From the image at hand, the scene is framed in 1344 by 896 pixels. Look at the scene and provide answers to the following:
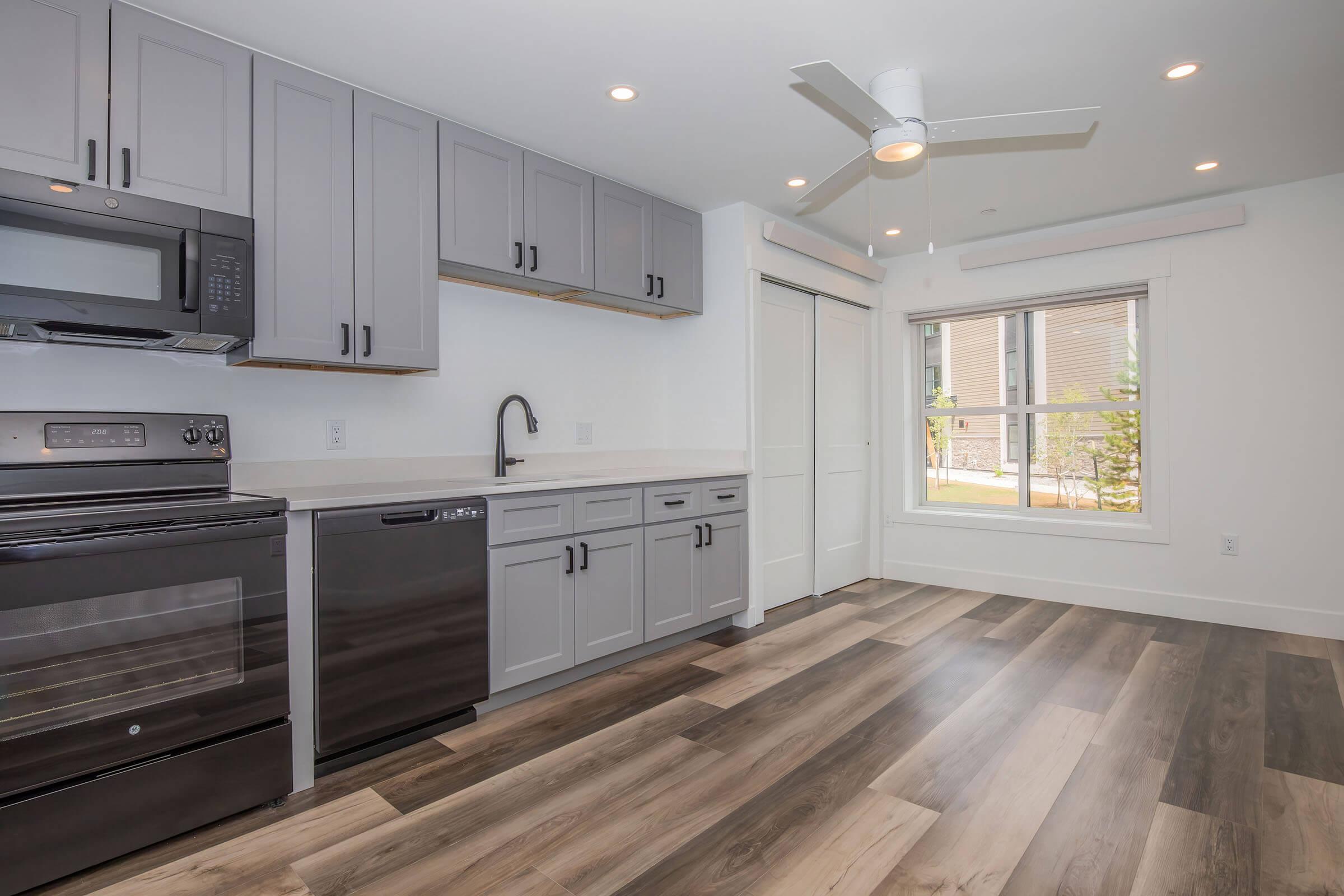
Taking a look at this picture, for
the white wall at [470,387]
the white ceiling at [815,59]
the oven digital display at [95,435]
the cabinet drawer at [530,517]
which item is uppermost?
the white ceiling at [815,59]

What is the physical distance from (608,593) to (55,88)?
8.11ft

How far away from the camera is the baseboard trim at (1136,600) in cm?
366

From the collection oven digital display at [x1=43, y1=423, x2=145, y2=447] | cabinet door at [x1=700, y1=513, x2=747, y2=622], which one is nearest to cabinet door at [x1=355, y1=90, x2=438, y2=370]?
oven digital display at [x1=43, y1=423, x2=145, y2=447]

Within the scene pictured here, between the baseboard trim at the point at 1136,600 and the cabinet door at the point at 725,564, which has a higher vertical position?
the cabinet door at the point at 725,564

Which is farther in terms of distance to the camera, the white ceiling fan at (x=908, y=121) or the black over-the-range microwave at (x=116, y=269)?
the white ceiling fan at (x=908, y=121)

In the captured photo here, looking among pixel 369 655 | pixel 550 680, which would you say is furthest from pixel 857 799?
pixel 369 655

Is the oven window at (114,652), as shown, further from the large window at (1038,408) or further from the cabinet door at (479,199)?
the large window at (1038,408)

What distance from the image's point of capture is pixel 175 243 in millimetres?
2018

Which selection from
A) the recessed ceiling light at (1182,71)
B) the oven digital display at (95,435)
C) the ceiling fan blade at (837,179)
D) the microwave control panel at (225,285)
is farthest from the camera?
the ceiling fan blade at (837,179)

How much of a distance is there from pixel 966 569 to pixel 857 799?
311 cm

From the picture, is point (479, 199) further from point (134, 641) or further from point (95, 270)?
point (134, 641)

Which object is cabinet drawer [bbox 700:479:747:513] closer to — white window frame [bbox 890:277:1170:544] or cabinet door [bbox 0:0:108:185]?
white window frame [bbox 890:277:1170:544]

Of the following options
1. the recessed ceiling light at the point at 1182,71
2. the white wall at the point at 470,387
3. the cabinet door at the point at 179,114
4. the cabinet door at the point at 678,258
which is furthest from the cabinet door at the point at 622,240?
the recessed ceiling light at the point at 1182,71

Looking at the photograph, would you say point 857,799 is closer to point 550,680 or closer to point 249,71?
point 550,680
